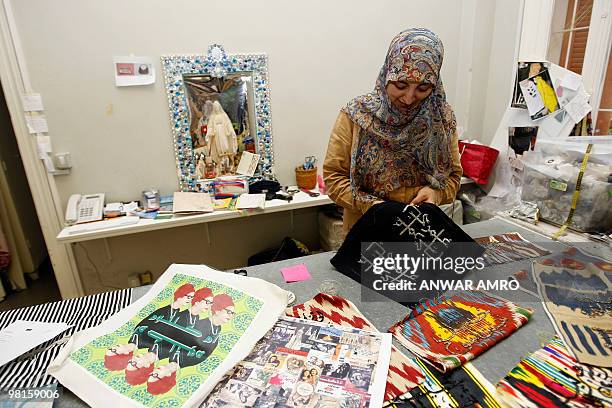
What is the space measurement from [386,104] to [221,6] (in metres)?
1.65

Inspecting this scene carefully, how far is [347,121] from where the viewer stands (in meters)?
1.31

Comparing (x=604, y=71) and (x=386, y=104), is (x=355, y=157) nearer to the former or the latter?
(x=386, y=104)

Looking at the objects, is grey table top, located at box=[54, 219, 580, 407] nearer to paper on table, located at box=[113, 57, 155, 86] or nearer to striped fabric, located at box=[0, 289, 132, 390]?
striped fabric, located at box=[0, 289, 132, 390]

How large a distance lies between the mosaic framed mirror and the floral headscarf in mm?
1345

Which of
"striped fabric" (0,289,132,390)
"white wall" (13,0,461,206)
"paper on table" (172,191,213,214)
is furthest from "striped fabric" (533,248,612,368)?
"white wall" (13,0,461,206)

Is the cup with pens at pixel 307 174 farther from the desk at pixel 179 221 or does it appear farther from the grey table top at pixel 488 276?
the grey table top at pixel 488 276

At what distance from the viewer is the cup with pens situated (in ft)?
8.61

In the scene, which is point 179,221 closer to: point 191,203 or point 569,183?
point 191,203

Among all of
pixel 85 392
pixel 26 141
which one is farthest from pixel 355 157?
pixel 26 141

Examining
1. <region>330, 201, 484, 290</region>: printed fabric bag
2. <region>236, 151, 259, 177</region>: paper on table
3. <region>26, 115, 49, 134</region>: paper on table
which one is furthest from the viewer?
<region>236, 151, 259, 177</region>: paper on table

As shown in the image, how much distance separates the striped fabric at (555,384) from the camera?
60 cm

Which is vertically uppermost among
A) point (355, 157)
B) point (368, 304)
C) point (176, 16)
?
point (176, 16)

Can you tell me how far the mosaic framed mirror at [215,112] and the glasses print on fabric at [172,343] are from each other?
5.47 feet

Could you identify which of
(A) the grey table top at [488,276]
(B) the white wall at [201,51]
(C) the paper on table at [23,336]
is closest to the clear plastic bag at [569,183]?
(A) the grey table top at [488,276]
